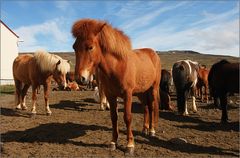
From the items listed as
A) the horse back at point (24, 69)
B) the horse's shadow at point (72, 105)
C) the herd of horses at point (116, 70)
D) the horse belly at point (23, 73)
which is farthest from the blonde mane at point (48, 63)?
the horse's shadow at point (72, 105)

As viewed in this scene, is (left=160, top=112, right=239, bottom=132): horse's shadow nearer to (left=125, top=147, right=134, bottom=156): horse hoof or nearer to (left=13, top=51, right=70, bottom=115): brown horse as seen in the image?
(left=125, top=147, right=134, bottom=156): horse hoof

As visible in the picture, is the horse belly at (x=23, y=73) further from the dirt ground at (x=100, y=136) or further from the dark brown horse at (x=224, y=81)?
the dark brown horse at (x=224, y=81)

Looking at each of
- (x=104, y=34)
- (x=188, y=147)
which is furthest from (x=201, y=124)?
(x=104, y=34)

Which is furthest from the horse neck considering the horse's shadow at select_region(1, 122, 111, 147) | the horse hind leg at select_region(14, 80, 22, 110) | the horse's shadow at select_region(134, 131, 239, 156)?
the horse hind leg at select_region(14, 80, 22, 110)

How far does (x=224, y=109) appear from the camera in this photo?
30.0 ft

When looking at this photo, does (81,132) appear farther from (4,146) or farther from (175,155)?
(175,155)

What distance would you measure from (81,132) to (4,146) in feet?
6.09

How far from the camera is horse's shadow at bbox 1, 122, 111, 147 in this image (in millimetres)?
6383

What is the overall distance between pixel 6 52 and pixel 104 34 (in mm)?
27024

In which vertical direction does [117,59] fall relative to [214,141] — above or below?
above

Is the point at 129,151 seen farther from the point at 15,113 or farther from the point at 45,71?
the point at 15,113

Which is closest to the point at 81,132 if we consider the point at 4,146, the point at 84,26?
the point at 4,146

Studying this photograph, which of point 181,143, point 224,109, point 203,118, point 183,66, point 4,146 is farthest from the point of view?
point 183,66

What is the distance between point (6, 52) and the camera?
30.1m
